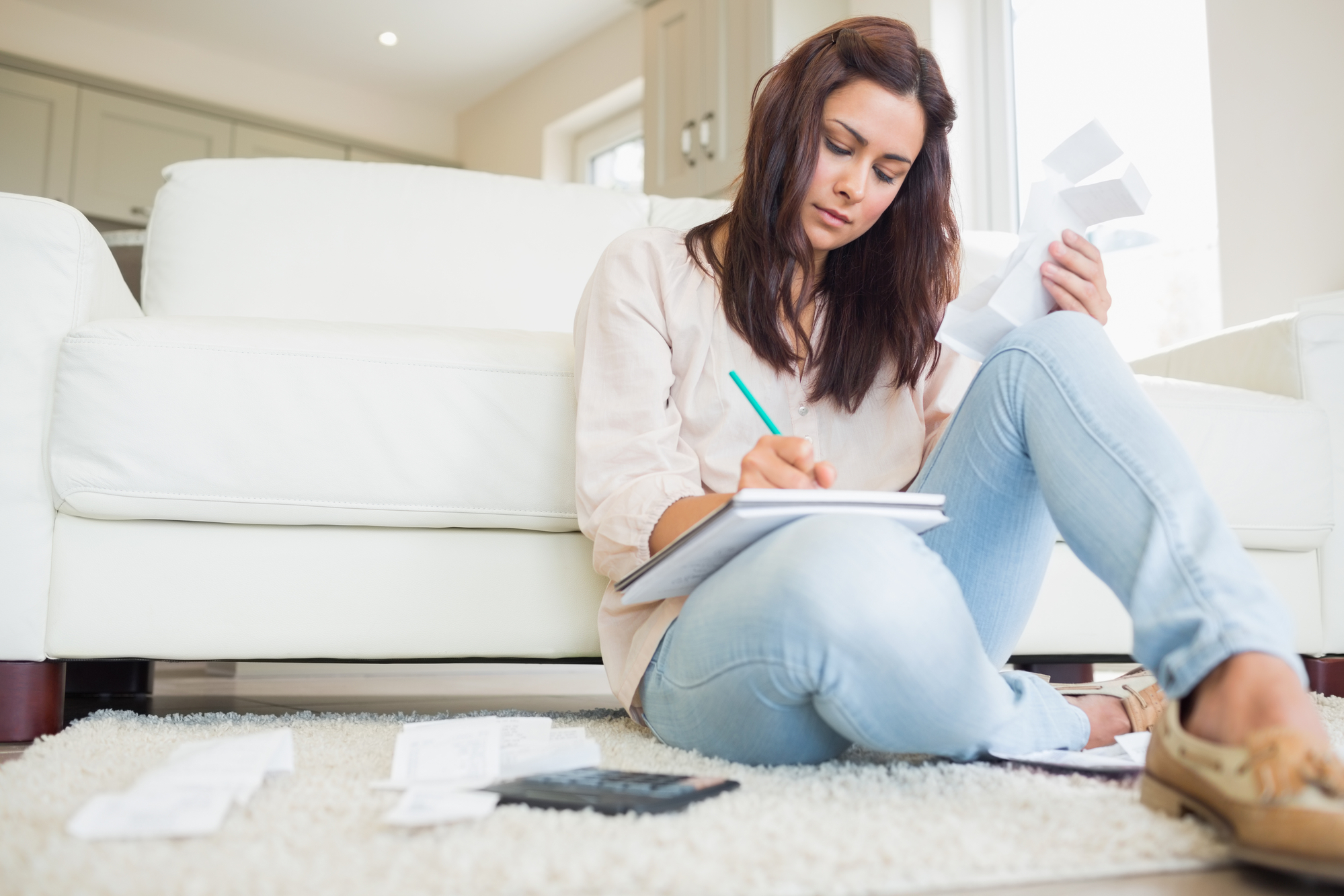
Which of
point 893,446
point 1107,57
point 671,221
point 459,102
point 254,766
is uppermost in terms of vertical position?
point 459,102

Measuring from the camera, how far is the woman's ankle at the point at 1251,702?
0.61 m

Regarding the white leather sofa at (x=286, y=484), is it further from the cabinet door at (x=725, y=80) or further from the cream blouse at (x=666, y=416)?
the cabinet door at (x=725, y=80)

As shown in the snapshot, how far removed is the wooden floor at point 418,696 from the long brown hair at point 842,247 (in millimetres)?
600

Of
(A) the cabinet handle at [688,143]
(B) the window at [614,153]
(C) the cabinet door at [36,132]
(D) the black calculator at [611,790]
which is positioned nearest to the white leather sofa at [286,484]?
(D) the black calculator at [611,790]

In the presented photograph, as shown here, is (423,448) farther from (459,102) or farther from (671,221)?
(459,102)

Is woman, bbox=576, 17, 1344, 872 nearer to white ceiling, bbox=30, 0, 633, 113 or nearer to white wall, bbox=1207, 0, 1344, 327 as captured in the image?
white wall, bbox=1207, 0, 1344, 327

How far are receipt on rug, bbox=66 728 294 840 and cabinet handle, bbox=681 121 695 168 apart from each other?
338 centimetres

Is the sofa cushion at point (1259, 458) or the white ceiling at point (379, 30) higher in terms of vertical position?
the white ceiling at point (379, 30)

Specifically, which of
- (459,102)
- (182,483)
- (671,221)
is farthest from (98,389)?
(459,102)

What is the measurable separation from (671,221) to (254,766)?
4.68ft

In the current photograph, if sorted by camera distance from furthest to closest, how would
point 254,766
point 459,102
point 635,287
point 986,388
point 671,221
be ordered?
point 459,102
point 671,221
point 635,287
point 986,388
point 254,766

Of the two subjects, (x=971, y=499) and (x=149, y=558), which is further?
(x=149, y=558)

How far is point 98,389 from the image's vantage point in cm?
115

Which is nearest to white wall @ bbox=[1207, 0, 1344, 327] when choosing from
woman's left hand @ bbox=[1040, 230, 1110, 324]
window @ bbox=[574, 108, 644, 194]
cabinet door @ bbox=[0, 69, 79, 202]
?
woman's left hand @ bbox=[1040, 230, 1110, 324]
